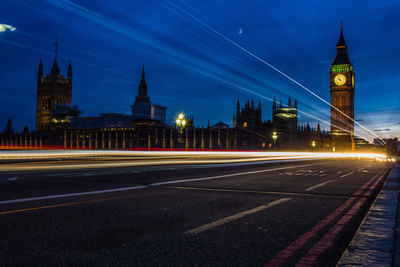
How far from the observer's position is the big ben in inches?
5709

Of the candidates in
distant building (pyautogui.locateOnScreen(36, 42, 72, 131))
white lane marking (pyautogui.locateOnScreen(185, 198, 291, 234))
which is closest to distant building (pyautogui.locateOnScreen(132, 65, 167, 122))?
distant building (pyautogui.locateOnScreen(36, 42, 72, 131))

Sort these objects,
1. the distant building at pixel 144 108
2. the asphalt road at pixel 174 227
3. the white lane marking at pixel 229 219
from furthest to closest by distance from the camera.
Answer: the distant building at pixel 144 108 → the white lane marking at pixel 229 219 → the asphalt road at pixel 174 227

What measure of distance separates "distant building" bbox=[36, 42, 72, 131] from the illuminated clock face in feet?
452

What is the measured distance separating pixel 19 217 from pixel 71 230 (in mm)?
1462

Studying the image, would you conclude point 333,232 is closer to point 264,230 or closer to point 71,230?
point 264,230

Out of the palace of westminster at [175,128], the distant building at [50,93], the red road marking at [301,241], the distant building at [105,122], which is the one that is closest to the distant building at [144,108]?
the palace of westminster at [175,128]

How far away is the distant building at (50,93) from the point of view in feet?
573

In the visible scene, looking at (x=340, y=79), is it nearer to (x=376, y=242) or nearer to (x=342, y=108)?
(x=342, y=108)

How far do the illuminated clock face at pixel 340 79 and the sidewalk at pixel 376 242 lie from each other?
514 feet

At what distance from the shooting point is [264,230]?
16.5 feet

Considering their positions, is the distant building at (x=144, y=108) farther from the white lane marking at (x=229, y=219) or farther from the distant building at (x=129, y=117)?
the white lane marking at (x=229, y=219)

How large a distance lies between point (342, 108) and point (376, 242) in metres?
157

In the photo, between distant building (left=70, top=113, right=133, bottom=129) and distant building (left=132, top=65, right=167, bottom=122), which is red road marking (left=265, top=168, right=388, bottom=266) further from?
distant building (left=132, top=65, right=167, bottom=122)

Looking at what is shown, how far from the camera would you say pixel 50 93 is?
175500 millimetres
